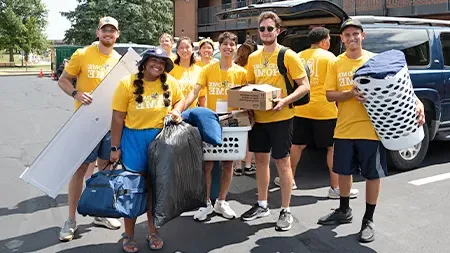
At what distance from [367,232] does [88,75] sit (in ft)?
9.80

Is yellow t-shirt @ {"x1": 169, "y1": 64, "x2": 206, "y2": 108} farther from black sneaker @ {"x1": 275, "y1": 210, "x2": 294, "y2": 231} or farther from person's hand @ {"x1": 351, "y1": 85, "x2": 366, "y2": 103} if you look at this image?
person's hand @ {"x1": 351, "y1": 85, "x2": 366, "y2": 103}

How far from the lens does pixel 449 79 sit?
6.52 meters

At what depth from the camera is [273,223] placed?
4539 millimetres

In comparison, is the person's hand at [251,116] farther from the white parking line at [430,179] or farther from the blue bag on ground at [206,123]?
the white parking line at [430,179]

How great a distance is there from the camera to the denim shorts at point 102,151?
13.8 feet

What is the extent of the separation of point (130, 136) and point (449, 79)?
5041mm

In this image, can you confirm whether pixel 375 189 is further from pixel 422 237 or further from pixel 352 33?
pixel 352 33

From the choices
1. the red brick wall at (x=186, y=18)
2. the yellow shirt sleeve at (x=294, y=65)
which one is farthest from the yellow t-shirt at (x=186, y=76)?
the red brick wall at (x=186, y=18)

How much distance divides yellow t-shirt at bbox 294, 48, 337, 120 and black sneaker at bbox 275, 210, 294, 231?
1449 millimetres

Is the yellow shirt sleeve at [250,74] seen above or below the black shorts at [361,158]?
above

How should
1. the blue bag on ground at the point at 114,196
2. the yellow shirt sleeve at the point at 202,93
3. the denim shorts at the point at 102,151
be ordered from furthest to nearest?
the yellow shirt sleeve at the point at 202,93 < the denim shorts at the point at 102,151 < the blue bag on ground at the point at 114,196

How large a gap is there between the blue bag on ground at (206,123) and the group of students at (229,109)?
135 millimetres

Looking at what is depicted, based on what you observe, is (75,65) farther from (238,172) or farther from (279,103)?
(238,172)

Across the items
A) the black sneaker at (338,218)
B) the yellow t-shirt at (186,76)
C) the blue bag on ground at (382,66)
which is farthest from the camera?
the yellow t-shirt at (186,76)
